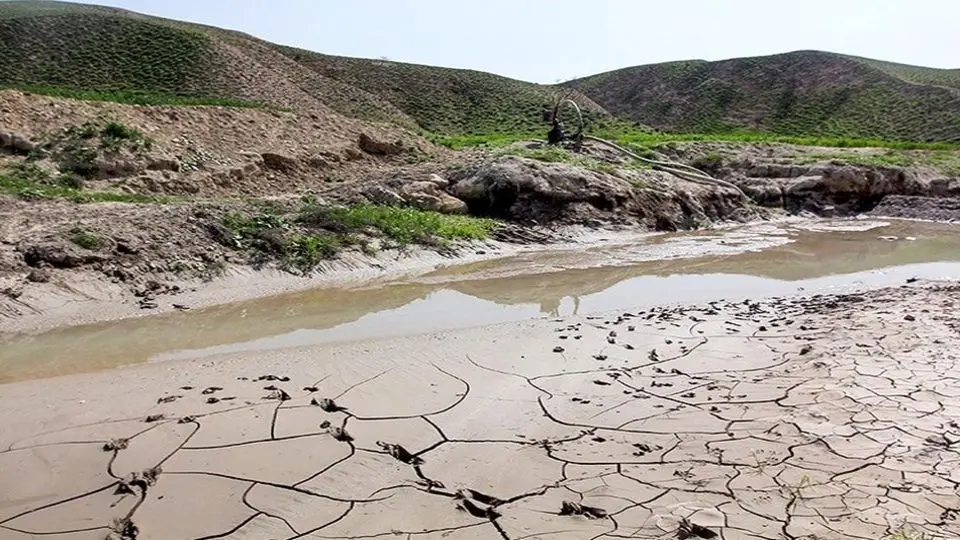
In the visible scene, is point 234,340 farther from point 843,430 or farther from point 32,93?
point 32,93

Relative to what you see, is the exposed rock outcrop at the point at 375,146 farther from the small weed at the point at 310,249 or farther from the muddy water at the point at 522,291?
the small weed at the point at 310,249

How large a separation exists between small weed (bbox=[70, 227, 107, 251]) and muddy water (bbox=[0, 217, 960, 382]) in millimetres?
1644

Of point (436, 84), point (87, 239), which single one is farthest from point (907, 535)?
point (436, 84)

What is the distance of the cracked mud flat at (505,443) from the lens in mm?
3928

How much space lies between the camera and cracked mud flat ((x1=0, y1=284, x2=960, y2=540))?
3928 millimetres

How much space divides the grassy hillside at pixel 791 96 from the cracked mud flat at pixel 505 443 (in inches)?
1461

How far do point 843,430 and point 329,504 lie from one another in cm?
328

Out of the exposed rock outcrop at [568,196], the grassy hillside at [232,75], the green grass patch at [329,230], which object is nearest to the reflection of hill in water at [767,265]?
the green grass patch at [329,230]

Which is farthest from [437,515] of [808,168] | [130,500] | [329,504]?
[808,168]

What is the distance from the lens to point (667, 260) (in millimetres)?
14297

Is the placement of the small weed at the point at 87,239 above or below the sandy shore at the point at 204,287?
above

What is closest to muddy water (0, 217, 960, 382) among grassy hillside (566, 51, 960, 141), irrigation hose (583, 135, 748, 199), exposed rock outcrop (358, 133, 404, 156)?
irrigation hose (583, 135, 748, 199)

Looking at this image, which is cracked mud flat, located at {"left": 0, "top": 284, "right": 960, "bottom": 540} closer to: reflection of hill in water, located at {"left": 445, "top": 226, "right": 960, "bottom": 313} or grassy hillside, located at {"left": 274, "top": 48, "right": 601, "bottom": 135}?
reflection of hill in water, located at {"left": 445, "top": 226, "right": 960, "bottom": 313}

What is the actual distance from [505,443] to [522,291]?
20.3ft
